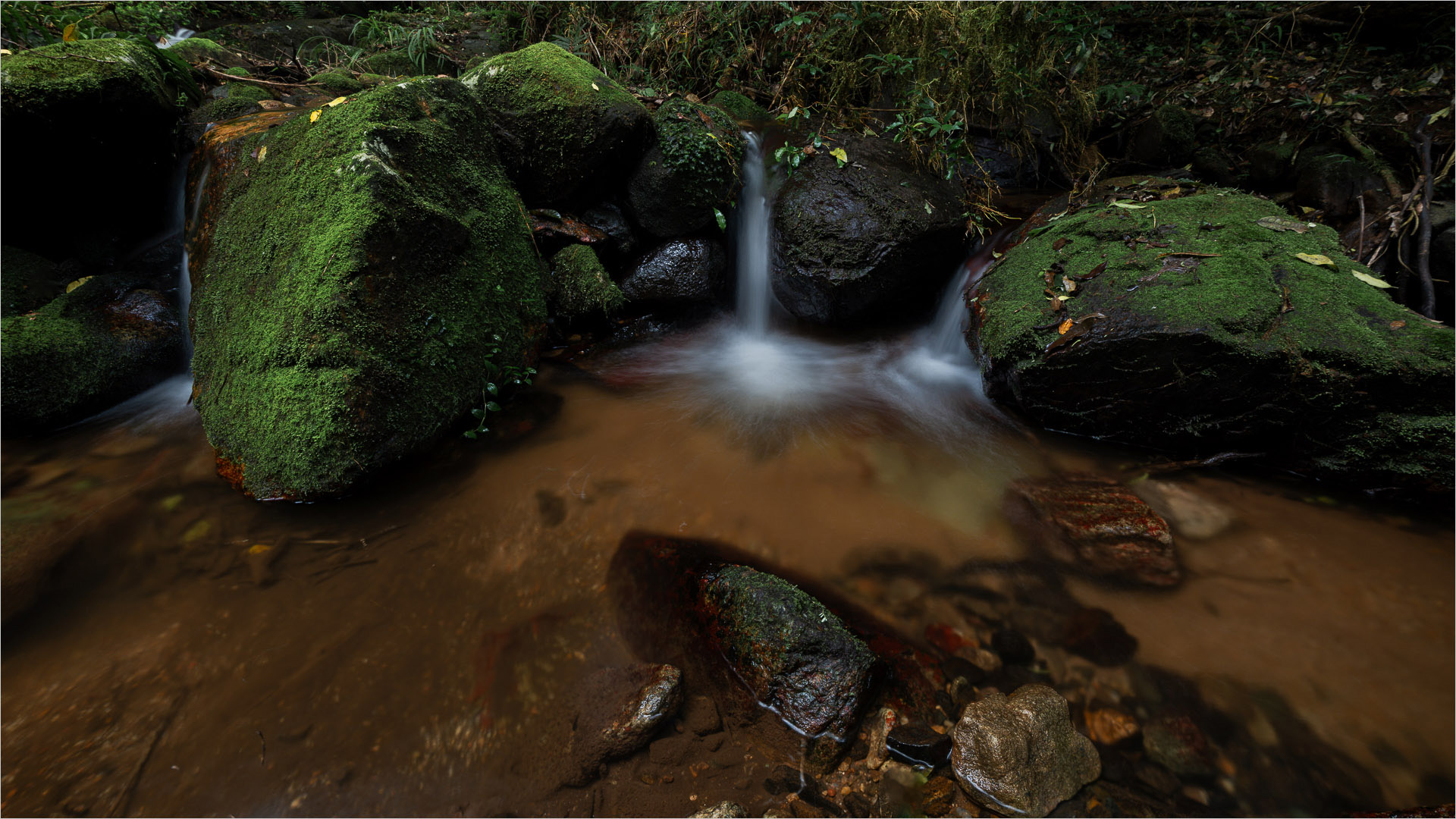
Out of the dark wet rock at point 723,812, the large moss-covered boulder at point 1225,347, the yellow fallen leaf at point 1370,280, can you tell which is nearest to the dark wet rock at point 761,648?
the dark wet rock at point 723,812

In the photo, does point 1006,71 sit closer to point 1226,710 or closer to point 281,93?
point 1226,710

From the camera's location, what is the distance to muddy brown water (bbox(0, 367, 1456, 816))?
1982 mm

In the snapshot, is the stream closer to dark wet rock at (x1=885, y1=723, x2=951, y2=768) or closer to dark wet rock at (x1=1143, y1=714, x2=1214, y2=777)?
dark wet rock at (x1=1143, y1=714, x2=1214, y2=777)

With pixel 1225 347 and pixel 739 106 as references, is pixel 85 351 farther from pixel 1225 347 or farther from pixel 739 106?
pixel 1225 347

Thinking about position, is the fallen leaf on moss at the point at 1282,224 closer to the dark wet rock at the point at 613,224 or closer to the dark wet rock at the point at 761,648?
the dark wet rock at the point at 761,648

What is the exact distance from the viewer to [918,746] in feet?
6.72

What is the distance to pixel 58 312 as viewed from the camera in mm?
4066

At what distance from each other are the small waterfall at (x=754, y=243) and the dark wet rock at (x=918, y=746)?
391 cm

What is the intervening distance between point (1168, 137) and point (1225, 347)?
3673mm

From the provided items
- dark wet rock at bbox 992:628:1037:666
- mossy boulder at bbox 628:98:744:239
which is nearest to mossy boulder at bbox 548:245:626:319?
mossy boulder at bbox 628:98:744:239

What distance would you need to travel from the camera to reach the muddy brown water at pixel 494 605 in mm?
1982

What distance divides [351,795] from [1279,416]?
4.90 meters

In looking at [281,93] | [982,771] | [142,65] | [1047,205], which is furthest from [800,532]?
[281,93]

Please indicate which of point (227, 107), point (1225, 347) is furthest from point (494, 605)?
point (227, 107)
